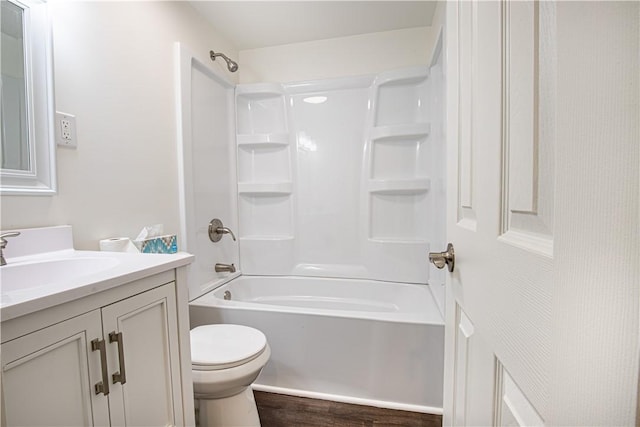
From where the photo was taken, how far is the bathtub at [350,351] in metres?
1.46

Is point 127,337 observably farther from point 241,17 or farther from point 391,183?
point 241,17

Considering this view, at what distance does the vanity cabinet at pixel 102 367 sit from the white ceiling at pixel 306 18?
6.02 ft

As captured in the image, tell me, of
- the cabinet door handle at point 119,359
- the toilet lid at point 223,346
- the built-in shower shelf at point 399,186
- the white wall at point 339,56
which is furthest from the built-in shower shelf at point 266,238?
the cabinet door handle at point 119,359

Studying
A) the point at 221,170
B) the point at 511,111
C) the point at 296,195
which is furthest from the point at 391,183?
the point at 511,111

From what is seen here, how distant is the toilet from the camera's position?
3.73 ft

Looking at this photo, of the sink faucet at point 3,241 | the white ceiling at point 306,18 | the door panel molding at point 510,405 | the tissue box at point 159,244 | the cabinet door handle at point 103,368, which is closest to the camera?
the door panel molding at point 510,405

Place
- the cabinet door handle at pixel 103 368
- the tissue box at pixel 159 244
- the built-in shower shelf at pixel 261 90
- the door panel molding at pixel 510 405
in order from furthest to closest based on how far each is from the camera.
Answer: the built-in shower shelf at pixel 261 90
the tissue box at pixel 159 244
the cabinet door handle at pixel 103 368
the door panel molding at pixel 510 405

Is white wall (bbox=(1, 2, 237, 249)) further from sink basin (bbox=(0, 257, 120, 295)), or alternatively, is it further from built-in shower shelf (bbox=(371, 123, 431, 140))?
built-in shower shelf (bbox=(371, 123, 431, 140))

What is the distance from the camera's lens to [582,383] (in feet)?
0.86

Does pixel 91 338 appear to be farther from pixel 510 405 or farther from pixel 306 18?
pixel 306 18

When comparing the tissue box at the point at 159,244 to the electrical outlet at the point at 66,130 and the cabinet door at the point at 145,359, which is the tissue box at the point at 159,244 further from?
the cabinet door at the point at 145,359

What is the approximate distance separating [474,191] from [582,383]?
0.38 meters

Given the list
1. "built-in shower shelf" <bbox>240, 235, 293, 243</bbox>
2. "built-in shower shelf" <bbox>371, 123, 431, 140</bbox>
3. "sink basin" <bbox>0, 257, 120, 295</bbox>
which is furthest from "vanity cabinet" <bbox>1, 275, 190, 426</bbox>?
"built-in shower shelf" <bbox>371, 123, 431, 140</bbox>

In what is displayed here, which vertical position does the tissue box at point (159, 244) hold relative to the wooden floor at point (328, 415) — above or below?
above
